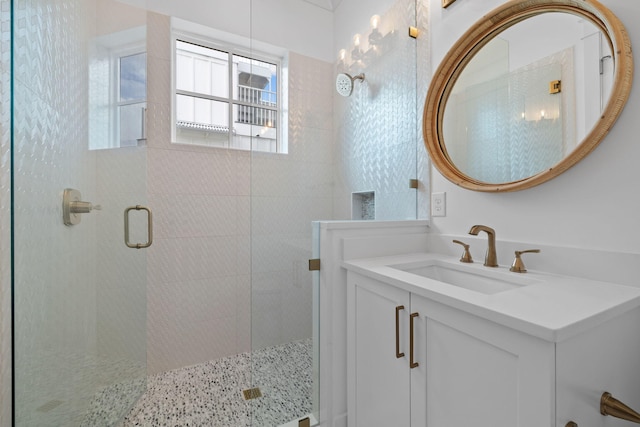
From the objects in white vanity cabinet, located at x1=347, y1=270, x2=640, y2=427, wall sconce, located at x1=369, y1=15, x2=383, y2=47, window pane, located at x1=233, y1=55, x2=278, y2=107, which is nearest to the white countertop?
white vanity cabinet, located at x1=347, y1=270, x2=640, y2=427

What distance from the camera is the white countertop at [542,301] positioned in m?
0.62

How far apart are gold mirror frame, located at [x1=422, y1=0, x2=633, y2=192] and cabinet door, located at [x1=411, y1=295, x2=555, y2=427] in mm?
683

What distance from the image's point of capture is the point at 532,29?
115 cm

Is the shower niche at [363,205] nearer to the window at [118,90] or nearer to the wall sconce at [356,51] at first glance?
the wall sconce at [356,51]

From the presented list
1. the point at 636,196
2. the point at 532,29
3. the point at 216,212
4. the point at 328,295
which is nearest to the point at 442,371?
the point at 328,295

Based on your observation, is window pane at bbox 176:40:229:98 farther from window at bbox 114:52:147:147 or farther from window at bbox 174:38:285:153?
window at bbox 114:52:147:147

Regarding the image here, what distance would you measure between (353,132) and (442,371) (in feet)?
3.89

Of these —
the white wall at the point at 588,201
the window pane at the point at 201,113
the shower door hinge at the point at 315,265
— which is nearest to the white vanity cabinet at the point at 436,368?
the shower door hinge at the point at 315,265

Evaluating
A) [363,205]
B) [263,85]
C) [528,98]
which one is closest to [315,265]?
[363,205]

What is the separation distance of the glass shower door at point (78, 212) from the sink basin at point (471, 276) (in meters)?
1.26

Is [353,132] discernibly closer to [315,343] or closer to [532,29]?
[532,29]

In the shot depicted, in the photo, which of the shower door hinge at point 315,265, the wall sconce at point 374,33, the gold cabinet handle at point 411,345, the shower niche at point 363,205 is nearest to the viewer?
the gold cabinet handle at point 411,345

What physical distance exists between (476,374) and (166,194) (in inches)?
77.8

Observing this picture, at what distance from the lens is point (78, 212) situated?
3.90 ft
